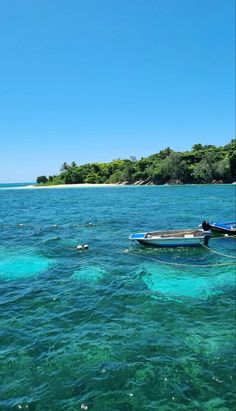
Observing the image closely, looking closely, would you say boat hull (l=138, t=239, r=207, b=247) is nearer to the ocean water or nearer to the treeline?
the ocean water

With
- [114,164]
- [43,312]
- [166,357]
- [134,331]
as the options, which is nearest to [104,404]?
[166,357]

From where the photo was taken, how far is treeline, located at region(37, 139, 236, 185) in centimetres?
12044

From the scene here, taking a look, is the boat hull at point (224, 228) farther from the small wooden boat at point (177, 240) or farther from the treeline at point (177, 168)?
the treeline at point (177, 168)

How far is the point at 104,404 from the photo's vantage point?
30.6 feet

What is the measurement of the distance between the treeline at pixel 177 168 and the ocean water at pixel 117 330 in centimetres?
9939

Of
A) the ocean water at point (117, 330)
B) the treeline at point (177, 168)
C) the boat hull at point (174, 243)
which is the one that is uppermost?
the treeline at point (177, 168)

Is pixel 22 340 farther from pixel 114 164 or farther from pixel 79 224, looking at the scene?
pixel 114 164

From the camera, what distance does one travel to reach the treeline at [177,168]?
12044 cm

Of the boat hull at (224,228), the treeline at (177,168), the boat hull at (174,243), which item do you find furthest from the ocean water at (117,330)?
the treeline at (177,168)

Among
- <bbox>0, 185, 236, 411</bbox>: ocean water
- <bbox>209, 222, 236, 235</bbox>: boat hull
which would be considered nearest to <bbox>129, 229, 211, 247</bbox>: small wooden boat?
<bbox>0, 185, 236, 411</bbox>: ocean water

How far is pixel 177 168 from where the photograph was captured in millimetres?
129250

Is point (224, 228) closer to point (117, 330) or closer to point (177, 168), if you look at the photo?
point (117, 330)

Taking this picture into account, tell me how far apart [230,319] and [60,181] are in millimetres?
178221

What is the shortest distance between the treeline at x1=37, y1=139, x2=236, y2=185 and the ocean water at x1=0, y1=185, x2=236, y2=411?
99392mm
